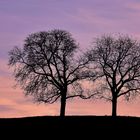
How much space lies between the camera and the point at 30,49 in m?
77.0
